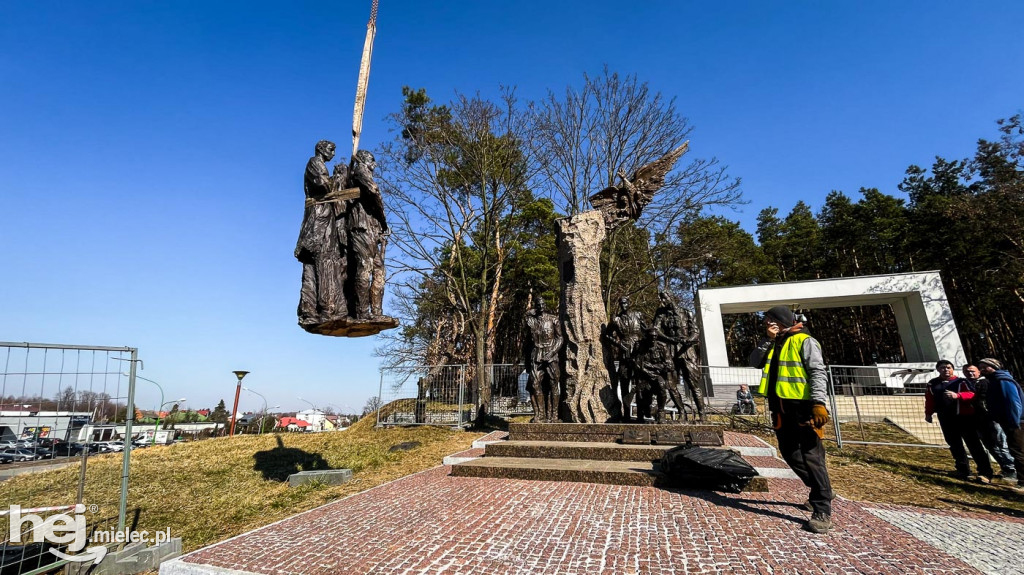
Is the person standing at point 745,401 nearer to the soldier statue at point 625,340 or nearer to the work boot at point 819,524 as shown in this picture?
the soldier statue at point 625,340

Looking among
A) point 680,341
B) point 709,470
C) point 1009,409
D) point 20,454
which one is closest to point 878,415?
point 1009,409

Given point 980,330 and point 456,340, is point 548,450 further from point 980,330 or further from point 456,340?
point 980,330

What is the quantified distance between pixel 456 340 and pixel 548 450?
16229mm

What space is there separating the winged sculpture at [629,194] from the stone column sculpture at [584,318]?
0.40 meters

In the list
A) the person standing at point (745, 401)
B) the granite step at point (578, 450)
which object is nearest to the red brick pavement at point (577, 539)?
the granite step at point (578, 450)

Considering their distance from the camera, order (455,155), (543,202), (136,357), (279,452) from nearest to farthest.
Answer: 1. (136,357)
2. (279,452)
3. (455,155)
4. (543,202)

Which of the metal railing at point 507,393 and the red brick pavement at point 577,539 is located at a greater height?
the metal railing at point 507,393

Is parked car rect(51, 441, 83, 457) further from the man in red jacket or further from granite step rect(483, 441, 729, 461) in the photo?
the man in red jacket

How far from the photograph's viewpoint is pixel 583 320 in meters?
8.95

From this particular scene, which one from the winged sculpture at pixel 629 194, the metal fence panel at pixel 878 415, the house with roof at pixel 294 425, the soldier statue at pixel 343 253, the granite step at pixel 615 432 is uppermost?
the winged sculpture at pixel 629 194

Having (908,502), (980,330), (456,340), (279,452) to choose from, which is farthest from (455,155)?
(980,330)

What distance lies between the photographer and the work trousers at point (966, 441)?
5.97 meters

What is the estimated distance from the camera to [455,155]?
Answer: 1666 centimetres

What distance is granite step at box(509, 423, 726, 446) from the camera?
6266 mm
